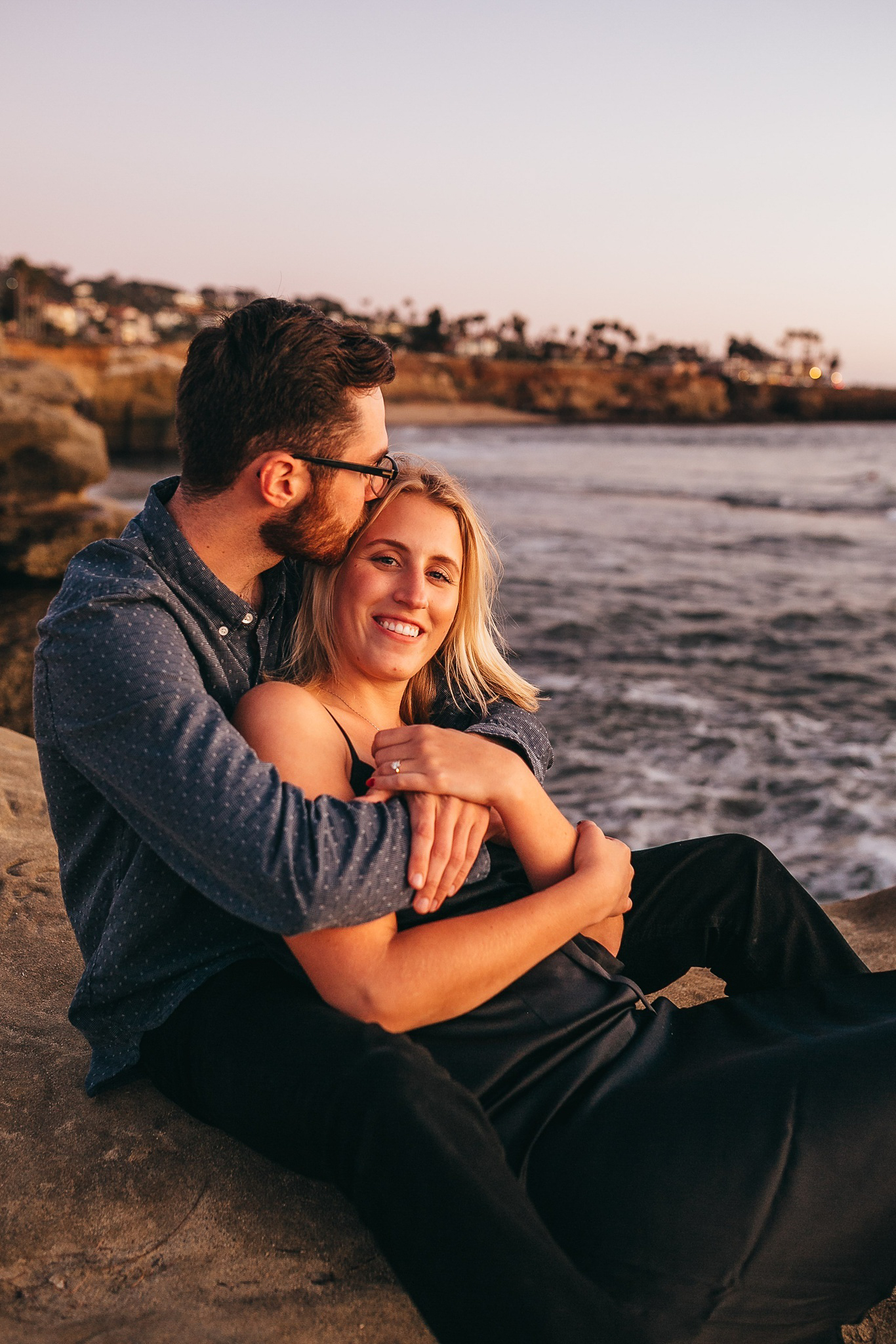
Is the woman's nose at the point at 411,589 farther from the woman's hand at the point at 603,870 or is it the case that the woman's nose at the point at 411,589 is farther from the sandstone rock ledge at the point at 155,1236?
the sandstone rock ledge at the point at 155,1236

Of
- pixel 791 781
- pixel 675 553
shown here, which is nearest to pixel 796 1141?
pixel 791 781

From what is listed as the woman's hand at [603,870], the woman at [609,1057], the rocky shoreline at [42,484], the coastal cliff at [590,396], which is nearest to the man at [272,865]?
the woman at [609,1057]

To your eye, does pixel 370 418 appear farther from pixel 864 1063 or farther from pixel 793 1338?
pixel 793 1338

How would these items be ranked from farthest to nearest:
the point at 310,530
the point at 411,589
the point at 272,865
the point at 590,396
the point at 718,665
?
the point at 590,396, the point at 718,665, the point at 411,589, the point at 310,530, the point at 272,865

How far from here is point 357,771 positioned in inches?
84.7

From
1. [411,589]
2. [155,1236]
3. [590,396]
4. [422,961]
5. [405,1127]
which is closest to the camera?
[405,1127]

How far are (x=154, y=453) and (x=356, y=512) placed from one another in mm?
36603

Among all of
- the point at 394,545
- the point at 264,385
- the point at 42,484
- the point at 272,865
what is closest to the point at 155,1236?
the point at 272,865

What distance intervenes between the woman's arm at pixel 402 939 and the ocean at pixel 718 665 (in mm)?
1870

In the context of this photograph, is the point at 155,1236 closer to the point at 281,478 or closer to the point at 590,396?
the point at 281,478

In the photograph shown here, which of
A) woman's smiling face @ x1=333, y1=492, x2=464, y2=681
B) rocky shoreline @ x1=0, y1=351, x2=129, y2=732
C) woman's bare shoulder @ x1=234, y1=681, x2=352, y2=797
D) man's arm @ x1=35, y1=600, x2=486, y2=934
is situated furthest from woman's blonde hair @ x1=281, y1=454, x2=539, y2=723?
rocky shoreline @ x1=0, y1=351, x2=129, y2=732

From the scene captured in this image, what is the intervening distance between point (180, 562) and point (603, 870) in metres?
1.11

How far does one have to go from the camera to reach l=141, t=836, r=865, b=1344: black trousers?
145cm

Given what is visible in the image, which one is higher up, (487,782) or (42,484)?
(42,484)
